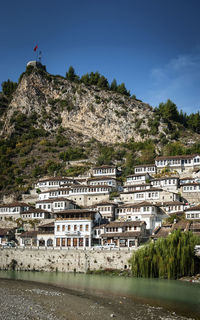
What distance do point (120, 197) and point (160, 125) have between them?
1913 inches

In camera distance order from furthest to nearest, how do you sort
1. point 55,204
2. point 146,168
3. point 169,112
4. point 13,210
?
1. point 169,112
2. point 146,168
3. point 13,210
4. point 55,204

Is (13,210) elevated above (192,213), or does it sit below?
above

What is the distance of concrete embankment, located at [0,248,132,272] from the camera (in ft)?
179

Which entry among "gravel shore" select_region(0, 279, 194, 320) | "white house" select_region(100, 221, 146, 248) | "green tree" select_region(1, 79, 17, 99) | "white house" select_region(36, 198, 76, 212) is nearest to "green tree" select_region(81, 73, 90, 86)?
"green tree" select_region(1, 79, 17, 99)

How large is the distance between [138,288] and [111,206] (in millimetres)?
34888

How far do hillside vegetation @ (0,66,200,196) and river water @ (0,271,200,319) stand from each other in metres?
50.6

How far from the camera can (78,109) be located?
145m

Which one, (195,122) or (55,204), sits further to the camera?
(195,122)

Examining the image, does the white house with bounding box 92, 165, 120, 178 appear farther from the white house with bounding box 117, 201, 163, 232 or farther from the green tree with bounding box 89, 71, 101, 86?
the green tree with bounding box 89, 71, 101, 86

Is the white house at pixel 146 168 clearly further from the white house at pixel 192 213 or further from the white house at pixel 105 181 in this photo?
the white house at pixel 192 213

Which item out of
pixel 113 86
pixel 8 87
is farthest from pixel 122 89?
pixel 8 87

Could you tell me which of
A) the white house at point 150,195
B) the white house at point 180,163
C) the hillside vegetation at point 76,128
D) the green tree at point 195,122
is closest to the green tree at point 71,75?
the hillside vegetation at point 76,128

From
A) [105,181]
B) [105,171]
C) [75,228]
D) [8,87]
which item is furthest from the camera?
[8,87]

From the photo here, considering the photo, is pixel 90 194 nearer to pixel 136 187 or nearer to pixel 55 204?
pixel 55 204
